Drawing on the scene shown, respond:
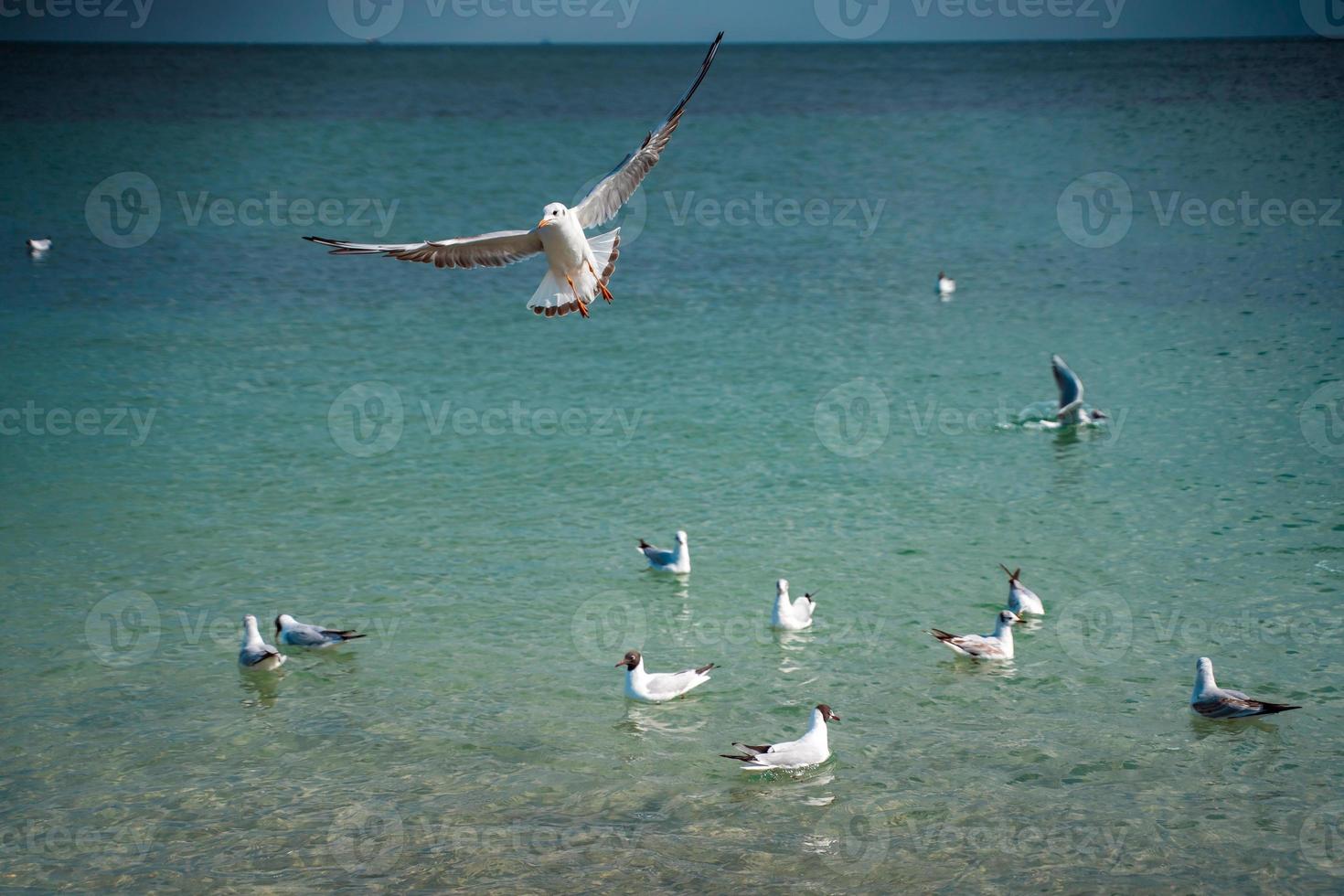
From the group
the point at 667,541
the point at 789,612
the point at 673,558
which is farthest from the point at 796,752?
the point at 667,541

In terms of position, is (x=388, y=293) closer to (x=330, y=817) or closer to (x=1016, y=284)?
(x=1016, y=284)

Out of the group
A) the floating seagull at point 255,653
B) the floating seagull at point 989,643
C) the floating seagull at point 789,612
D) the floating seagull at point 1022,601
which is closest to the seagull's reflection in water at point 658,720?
the floating seagull at point 789,612

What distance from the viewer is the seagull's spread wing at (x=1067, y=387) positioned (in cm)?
1870

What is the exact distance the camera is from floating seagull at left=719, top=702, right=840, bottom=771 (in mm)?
10031

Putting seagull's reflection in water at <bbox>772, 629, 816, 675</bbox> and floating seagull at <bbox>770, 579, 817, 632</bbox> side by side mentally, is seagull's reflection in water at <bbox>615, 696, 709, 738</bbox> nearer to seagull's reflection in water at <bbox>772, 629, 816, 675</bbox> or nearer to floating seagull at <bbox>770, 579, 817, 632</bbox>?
seagull's reflection in water at <bbox>772, 629, 816, 675</bbox>

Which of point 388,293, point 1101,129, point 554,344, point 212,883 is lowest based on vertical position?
point 212,883

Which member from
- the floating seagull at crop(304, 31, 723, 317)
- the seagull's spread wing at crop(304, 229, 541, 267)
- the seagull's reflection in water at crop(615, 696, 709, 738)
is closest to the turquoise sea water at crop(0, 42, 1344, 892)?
the seagull's reflection in water at crop(615, 696, 709, 738)

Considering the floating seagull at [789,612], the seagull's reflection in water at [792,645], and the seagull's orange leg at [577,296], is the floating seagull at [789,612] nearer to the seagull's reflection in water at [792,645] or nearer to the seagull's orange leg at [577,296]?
the seagull's reflection in water at [792,645]

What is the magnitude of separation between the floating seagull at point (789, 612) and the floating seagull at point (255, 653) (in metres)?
4.47

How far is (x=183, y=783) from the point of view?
1030 centimetres

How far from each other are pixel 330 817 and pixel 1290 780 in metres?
6.90

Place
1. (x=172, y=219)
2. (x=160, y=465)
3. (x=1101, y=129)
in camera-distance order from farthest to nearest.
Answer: (x=1101, y=129) → (x=172, y=219) → (x=160, y=465)

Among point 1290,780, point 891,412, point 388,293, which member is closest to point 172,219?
point 388,293

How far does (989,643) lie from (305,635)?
19.9 ft
